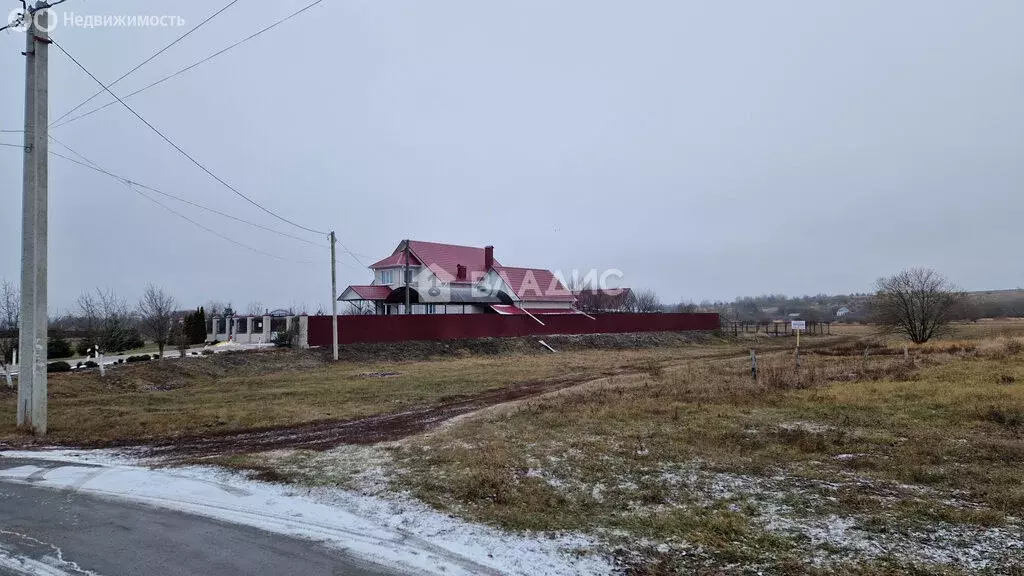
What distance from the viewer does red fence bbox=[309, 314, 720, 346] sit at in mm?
31109

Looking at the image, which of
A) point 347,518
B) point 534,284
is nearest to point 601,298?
point 534,284

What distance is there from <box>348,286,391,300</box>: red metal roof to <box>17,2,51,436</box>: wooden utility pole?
34.7m

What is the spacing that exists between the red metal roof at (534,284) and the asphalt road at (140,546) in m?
44.4

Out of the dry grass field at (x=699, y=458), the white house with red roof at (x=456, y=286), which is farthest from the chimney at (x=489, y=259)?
the dry grass field at (x=699, y=458)

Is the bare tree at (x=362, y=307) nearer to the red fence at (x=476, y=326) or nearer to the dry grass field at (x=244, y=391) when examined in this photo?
the red fence at (x=476, y=326)

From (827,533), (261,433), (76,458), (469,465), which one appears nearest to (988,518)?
(827,533)

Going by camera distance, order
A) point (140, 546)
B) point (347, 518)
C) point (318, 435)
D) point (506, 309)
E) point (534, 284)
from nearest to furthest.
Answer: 1. point (140, 546)
2. point (347, 518)
3. point (318, 435)
4. point (506, 309)
5. point (534, 284)

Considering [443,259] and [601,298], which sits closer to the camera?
[443,259]

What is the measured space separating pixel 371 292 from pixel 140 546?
4251cm

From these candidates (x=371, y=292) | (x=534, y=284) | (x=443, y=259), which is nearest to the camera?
(x=371, y=292)

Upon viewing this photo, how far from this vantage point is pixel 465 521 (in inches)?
214

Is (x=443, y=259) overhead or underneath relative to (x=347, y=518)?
overhead

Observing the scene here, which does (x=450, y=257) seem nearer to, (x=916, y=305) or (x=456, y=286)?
(x=456, y=286)

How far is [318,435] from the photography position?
10.2 meters
